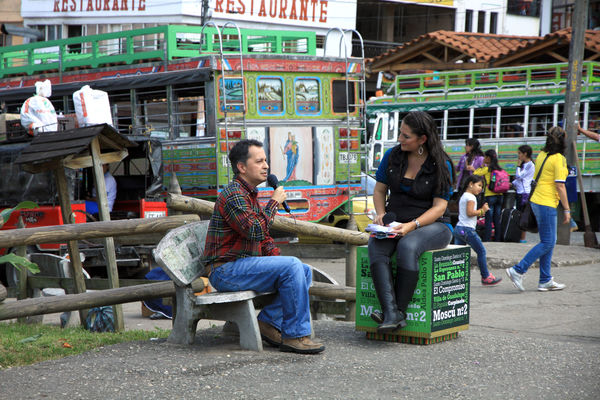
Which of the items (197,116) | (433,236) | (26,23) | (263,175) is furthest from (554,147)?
(26,23)

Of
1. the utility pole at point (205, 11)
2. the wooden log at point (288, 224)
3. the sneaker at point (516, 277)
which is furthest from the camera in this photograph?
the utility pole at point (205, 11)

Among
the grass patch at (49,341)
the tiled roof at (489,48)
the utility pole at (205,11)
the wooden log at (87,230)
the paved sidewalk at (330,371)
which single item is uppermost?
the utility pole at (205,11)

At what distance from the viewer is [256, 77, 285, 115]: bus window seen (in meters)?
13.3

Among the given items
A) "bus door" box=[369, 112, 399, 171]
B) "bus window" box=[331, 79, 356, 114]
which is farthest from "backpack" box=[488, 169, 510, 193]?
"bus door" box=[369, 112, 399, 171]

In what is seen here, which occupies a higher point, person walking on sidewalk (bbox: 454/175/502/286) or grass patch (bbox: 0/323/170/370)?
person walking on sidewalk (bbox: 454/175/502/286)

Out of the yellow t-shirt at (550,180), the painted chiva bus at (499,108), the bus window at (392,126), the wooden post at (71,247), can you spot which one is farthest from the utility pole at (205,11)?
the wooden post at (71,247)

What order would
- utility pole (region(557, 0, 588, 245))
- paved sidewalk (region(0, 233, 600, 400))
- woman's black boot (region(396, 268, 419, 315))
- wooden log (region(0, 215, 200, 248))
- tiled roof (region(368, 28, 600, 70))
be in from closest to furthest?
paved sidewalk (region(0, 233, 600, 400)) < wooden log (region(0, 215, 200, 248)) < woman's black boot (region(396, 268, 419, 315)) < utility pole (region(557, 0, 588, 245)) < tiled roof (region(368, 28, 600, 70))

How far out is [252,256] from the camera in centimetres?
559

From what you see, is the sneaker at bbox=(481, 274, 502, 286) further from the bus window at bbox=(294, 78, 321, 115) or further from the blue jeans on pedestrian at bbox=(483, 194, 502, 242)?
the bus window at bbox=(294, 78, 321, 115)

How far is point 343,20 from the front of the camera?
32125 millimetres

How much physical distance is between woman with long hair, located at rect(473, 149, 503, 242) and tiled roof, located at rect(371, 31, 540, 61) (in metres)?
10.1

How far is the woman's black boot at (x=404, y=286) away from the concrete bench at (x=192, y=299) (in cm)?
91

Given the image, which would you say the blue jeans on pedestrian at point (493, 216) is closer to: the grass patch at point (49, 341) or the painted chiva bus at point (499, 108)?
the painted chiva bus at point (499, 108)

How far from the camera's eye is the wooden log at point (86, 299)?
549cm
